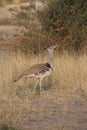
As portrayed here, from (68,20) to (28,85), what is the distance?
461 cm

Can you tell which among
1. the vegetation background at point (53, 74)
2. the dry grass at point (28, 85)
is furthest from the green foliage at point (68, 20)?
the dry grass at point (28, 85)

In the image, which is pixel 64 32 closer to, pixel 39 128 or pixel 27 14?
pixel 27 14

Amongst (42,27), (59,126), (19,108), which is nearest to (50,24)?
(42,27)

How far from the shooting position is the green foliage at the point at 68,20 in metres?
16.6

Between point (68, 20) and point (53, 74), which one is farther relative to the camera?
point (68, 20)

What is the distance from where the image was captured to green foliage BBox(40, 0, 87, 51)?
1656cm

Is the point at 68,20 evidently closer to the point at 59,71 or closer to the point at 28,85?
the point at 59,71

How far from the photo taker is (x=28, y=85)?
40.7 feet

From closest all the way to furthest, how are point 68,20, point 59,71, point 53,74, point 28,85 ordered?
point 28,85, point 53,74, point 59,71, point 68,20

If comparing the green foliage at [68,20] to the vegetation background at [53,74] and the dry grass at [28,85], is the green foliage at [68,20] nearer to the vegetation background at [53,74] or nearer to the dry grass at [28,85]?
the vegetation background at [53,74]

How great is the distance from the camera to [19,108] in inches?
387

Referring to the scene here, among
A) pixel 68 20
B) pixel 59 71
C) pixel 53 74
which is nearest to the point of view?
pixel 53 74

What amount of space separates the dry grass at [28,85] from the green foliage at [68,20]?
4.25 feet

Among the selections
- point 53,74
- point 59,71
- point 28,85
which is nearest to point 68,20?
point 59,71
